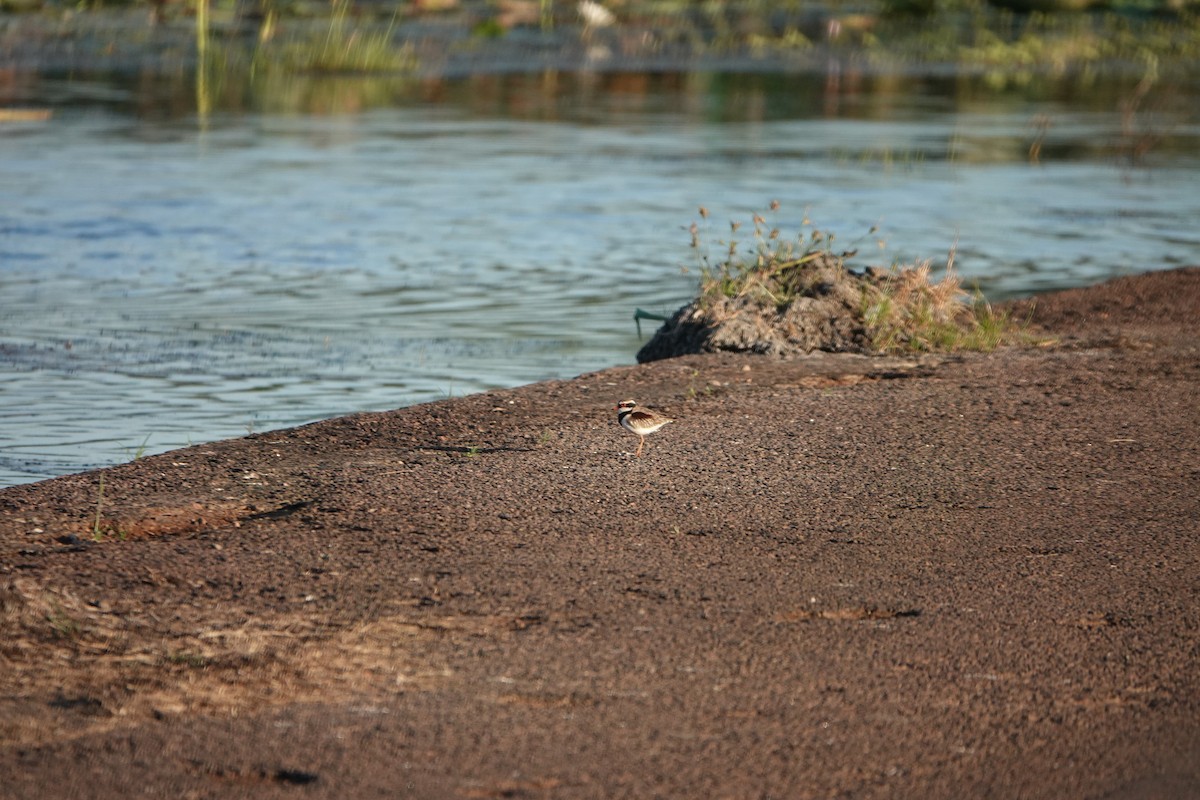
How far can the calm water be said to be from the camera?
1016 centimetres

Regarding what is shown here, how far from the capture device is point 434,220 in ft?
52.6

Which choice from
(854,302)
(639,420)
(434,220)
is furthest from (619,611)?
(434,220)

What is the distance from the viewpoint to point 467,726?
4.59 m

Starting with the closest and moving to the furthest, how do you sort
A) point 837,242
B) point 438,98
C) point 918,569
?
point 918,569, point 837,242, point 438,98

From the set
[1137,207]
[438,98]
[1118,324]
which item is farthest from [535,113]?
[1118,324]

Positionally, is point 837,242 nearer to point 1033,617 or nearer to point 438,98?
point 1033,617

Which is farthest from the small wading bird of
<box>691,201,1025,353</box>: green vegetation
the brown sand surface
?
<box>691,201,1025,353</box>: green vegetation

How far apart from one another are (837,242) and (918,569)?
896cm

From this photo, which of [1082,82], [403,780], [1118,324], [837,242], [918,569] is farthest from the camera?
[1082,82]

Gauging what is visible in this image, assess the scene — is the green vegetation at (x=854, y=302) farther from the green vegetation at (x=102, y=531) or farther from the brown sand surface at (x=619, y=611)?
the green vegetation at (x=102, y=531)

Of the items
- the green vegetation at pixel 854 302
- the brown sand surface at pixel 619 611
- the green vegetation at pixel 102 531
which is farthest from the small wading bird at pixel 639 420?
the green vegetation at pixel 854 302

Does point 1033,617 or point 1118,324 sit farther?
point 1118,324

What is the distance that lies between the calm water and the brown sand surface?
162 cm

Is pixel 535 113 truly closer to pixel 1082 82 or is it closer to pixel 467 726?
pixel 1082 82
